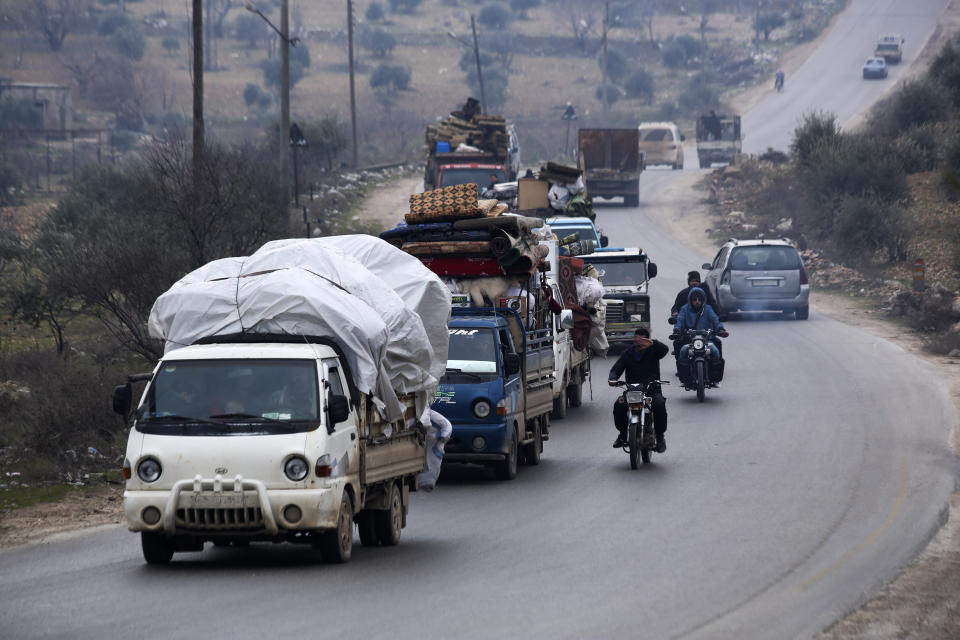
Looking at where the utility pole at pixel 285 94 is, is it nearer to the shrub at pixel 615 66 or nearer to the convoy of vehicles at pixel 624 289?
the convoy of vehicles at pixel 624 289

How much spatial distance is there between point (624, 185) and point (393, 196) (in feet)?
30.8

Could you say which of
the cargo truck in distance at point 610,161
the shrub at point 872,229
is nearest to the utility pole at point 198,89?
the shrub at point 872,229

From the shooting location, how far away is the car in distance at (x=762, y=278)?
30.5 m

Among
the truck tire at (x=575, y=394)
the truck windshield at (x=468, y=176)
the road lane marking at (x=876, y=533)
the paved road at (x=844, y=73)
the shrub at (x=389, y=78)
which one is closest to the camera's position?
the road lane marking at (x=876, y=533)

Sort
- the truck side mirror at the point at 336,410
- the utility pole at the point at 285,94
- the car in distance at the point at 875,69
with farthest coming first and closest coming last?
the car in distance at the point at 875,69 → the utility pole at the point at 285,94 → the truck side mirror at the point at 336,410

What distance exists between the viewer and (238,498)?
980 centimetres

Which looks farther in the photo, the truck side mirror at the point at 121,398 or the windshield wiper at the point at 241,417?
the truck side mirror at the point at 121,398

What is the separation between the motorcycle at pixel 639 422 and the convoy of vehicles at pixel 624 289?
943 cm

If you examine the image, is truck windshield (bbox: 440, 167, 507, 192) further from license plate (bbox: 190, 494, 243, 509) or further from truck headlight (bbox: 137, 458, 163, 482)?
license plate (bbox: 190, 494, 243, 509)

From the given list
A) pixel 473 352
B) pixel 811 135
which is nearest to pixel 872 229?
pixel 811 135

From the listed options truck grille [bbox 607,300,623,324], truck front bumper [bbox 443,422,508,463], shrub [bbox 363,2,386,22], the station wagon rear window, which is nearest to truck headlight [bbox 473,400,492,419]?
truck front bumper [bbox 443,422,508,463]

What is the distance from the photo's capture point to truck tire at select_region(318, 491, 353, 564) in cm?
1034

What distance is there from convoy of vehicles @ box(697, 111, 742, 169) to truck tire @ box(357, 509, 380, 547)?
178 ft

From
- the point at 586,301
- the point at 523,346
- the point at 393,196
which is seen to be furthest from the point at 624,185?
the point at 523,346
